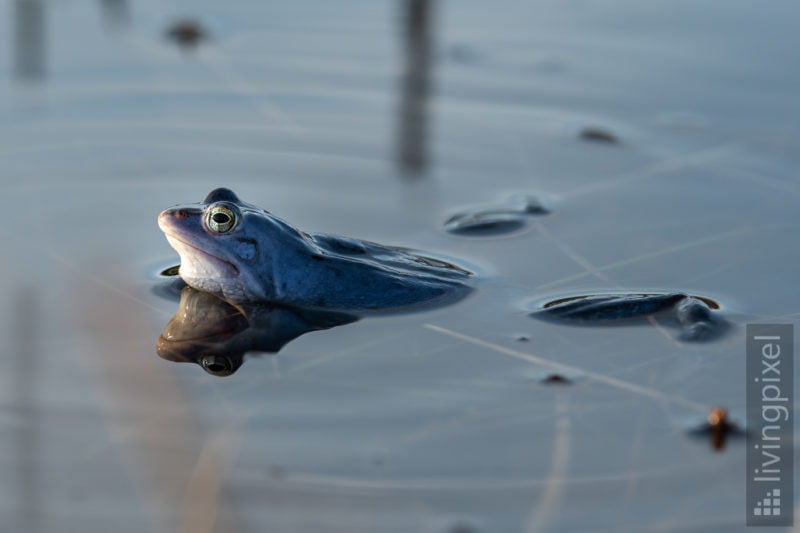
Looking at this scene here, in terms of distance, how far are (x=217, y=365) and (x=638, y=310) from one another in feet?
6.59

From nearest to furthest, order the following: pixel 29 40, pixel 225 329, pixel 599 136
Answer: pixel 225 329 < pixel 599 136 < pixel 29 40

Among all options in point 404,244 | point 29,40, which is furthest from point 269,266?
point 29,40

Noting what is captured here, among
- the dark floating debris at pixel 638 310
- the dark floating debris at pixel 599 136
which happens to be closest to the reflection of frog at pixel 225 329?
the dark floating debris at pixel 638 310

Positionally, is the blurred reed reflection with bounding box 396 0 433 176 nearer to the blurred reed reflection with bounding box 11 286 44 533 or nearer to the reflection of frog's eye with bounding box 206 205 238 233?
the reflection of frog's eye with bounding box 206 205 238 233

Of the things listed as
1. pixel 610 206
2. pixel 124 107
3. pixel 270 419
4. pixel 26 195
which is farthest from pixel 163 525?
pixel 124 107

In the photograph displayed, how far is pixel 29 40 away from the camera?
8336 millimetres

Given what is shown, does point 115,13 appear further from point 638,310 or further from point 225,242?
point 638,310

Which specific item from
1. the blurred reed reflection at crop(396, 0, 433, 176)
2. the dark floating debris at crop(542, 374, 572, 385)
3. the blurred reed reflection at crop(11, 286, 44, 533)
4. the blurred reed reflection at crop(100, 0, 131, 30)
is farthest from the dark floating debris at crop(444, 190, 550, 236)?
the blurred reed reflection at crop(100, 0, 131, 30)

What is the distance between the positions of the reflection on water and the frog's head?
321 cm

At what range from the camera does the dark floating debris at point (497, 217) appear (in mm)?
6141

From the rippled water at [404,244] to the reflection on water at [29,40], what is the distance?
0.03 metres

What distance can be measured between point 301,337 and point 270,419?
2.62 ft

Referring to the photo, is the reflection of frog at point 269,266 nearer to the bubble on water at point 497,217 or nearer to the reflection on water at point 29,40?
the bubble on water at point 497,217

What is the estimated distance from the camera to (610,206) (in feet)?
21.2
